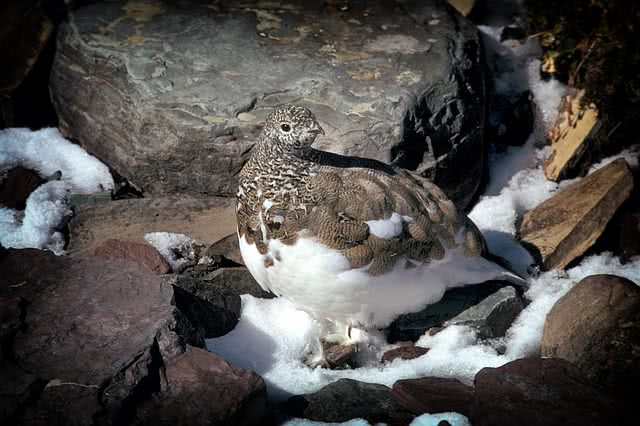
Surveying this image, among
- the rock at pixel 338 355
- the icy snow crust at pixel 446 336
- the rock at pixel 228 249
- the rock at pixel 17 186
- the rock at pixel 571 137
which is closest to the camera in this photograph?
the icy snow crust at pixel 446 336

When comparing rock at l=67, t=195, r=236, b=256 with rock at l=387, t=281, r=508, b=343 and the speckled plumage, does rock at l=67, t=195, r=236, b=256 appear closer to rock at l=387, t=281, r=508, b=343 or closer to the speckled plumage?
the speckled plumage

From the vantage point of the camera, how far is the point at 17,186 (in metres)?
3.89

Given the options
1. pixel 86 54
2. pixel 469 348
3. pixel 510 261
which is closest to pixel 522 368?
pixel 469 348

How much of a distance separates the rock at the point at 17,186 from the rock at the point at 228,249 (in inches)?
40.2

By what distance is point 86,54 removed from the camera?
159 inches

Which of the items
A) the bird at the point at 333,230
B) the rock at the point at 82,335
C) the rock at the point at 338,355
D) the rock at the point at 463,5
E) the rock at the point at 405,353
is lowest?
the rock at the point at 338,355

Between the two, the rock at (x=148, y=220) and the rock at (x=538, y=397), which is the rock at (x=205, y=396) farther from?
the rock at (x=148, y=220)

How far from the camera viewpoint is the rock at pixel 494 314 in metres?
3.21

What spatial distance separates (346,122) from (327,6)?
1.11 m

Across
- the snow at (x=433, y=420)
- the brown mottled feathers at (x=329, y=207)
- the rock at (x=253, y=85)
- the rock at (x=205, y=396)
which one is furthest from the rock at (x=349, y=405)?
the rock at (x=253, y=85)

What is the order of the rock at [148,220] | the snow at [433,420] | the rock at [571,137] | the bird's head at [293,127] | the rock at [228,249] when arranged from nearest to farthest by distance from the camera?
the snow at [433,420]
the bird's head at [293,127]
the rock at [228,249]
the rock at [148,220]
the rock at [571,137]

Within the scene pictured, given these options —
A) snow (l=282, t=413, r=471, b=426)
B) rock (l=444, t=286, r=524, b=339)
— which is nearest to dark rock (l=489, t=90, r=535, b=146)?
rock (l=444, t=286, r=524, b=339)

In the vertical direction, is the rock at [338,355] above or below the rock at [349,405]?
below

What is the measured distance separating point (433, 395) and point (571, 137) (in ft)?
6.72
